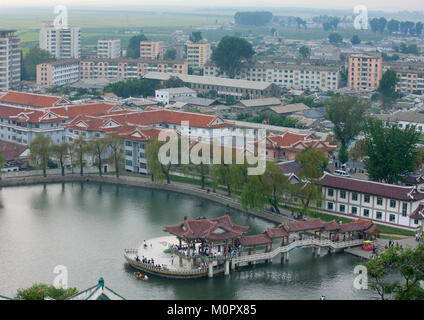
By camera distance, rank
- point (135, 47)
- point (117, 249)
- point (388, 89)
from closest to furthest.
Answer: point (117, 249)
point (388, 89)
point (135, 47)

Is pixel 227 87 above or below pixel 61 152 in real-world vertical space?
above

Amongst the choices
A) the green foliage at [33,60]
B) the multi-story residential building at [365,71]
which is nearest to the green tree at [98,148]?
the green foliage at [33,60]

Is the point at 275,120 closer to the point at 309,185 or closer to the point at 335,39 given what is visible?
the point at 309,185

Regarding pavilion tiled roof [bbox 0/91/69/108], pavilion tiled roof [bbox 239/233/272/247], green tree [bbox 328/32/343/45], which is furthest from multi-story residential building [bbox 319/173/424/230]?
green tree [bbox 328/32/343/45]

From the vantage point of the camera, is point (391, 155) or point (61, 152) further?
point (61, 152)

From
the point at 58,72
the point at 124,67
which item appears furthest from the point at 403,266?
the point at 124,67

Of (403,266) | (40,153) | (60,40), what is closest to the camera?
(403,266)

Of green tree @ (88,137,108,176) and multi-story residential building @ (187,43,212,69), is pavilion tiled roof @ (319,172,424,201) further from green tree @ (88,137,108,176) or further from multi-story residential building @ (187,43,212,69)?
multi-story residential building @ (187,43,212,69)
